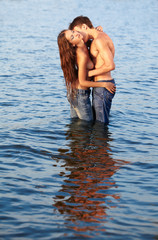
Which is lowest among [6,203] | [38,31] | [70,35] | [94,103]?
[6,203]

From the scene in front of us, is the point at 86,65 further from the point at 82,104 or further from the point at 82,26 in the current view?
the point at 82,104

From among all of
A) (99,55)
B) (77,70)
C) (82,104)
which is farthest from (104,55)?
(82,104)

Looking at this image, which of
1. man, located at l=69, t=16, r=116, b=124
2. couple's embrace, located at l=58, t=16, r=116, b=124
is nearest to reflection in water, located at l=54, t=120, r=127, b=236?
couple's embrace, located at l=58, t=16, r=116, b=124

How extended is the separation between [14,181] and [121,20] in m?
31.0

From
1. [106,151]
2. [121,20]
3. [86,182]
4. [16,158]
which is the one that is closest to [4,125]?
[16,158]

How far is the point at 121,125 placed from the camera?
31.8ft

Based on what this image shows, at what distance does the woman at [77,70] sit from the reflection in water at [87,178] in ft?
1.65

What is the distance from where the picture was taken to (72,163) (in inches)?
281

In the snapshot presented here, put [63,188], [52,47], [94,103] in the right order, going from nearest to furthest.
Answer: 1. [63,188]
2. [94,103]
3. [52,47]

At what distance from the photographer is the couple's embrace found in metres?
7.68

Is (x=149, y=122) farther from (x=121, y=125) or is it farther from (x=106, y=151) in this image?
(x=106, y=151)

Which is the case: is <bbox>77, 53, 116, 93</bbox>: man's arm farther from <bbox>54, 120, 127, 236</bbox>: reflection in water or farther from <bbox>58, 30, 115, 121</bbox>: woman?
<bbox>54, 120, 127, 236</bbox>: reflection in water

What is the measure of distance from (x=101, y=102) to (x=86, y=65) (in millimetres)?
908

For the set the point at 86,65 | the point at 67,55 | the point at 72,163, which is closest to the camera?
the point at 72,163
